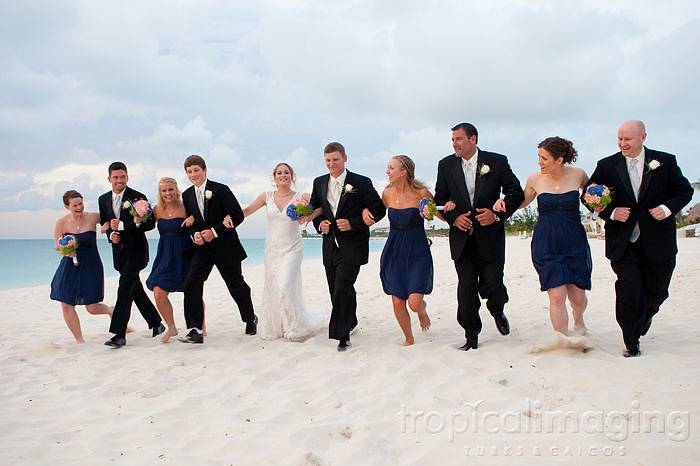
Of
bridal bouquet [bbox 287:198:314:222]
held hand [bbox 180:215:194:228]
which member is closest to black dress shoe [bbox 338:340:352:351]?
bridal bouquet [bbox 287:198:314:222]

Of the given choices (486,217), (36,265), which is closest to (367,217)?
(486,217)

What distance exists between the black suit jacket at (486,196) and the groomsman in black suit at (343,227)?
39.5 inches

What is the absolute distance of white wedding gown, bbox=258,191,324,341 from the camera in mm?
7027

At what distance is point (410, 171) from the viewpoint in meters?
6.39

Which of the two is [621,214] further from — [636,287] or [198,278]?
[198,278]

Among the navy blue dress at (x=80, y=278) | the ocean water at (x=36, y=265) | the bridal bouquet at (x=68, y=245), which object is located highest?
the bridal bouquet at (x=68, y=245)

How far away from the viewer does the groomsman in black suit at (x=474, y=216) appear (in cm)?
588

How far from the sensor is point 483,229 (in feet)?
19.4

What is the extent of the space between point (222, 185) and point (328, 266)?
6.34 feet

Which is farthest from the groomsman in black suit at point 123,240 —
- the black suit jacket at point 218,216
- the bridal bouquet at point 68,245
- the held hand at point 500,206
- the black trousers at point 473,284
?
the held hand at point 500,206

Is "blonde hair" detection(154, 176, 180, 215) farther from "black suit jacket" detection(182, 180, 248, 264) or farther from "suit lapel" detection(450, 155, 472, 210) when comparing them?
"suit lapel" detection(450, 155, 472, 210)

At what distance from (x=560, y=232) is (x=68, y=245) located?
6.24 metres

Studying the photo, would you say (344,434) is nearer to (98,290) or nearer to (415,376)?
(415,376)

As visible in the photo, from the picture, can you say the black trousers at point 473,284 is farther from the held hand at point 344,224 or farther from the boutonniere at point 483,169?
the held hand at point 344,224
